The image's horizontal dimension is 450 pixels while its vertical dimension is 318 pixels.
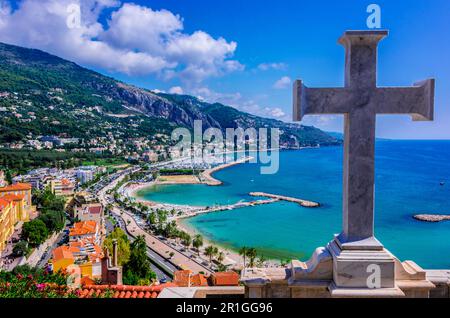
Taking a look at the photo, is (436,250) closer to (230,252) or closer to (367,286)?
(230,252)

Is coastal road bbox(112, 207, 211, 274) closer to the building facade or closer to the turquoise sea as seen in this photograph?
Result: the turquoise sea

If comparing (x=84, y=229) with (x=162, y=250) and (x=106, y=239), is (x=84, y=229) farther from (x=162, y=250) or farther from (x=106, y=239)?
(x=162, y=250)

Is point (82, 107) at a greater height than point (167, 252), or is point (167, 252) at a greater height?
point (82, 107)

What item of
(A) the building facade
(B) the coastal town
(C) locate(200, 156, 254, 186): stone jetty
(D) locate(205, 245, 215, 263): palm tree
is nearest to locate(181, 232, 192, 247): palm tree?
(B) the coastal town

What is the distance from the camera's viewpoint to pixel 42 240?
22.2 m

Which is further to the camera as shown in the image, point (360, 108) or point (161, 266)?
point (161, 266)

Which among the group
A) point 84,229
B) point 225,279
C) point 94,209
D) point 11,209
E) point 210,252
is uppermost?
point 225,279

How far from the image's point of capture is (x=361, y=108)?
2.32 m

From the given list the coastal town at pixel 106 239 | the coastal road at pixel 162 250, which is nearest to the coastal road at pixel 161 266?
the coastal town at pixel 106 239

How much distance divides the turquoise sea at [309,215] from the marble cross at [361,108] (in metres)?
20.7

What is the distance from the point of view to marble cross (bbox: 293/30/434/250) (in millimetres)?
2291

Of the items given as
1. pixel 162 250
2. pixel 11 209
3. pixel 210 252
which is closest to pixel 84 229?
pixel 162 250

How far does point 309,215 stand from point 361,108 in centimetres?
3405
